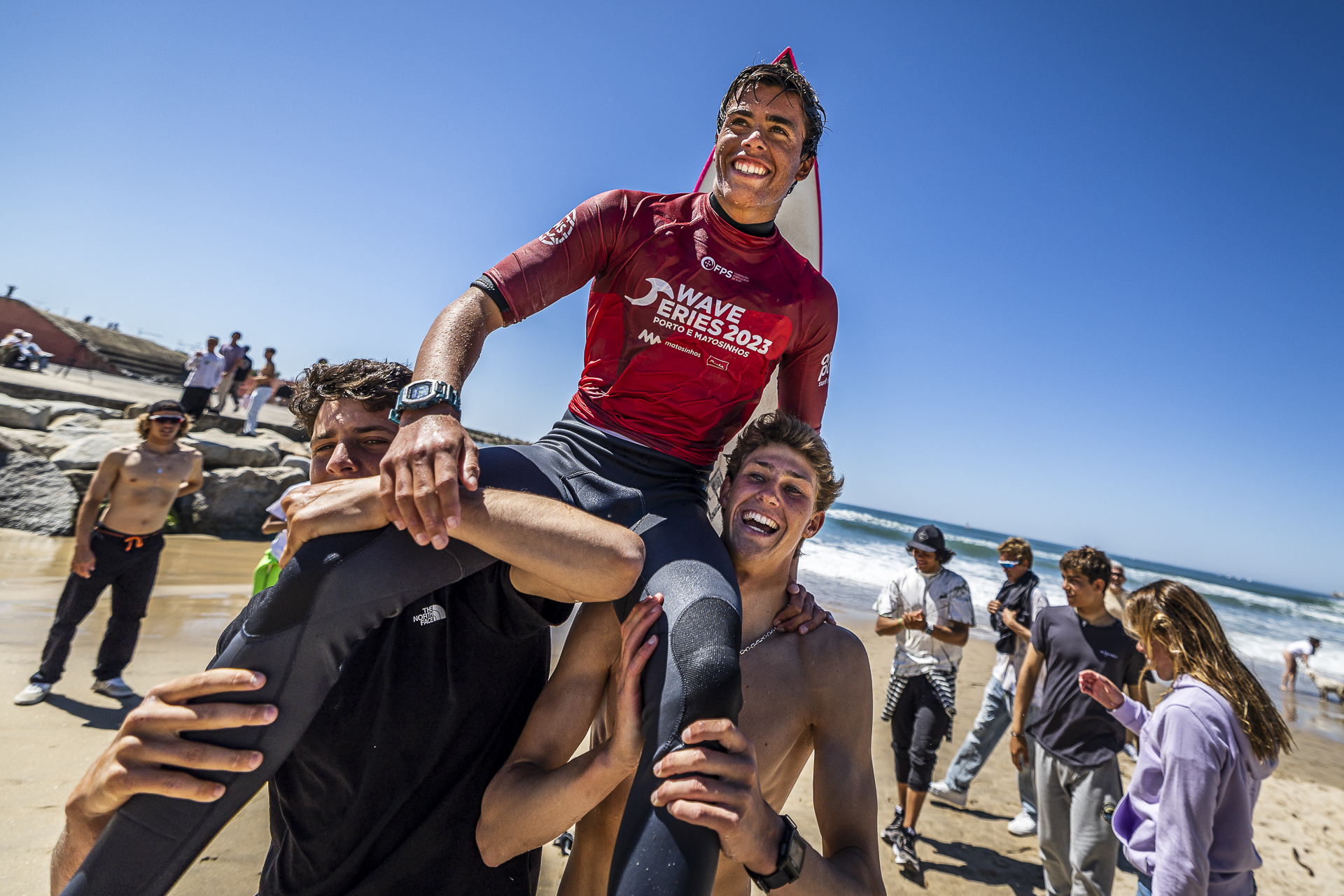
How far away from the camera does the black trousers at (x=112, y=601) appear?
5.34 meters

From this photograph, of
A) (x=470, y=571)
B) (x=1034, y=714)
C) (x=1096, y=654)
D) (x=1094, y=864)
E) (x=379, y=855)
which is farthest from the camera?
(x=1034, y=714)

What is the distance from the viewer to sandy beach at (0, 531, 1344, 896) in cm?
379

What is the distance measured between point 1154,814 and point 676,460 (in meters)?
2.64

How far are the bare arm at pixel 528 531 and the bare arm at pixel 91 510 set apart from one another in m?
5.49

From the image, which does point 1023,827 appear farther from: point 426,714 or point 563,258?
point 563,258

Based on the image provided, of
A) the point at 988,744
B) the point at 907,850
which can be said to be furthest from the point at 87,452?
the point at 988,744

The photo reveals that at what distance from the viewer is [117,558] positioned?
5645 millimetres

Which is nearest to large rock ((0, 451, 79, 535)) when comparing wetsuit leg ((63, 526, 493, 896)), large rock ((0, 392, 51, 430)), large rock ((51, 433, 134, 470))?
large rock ((51, 433, 134, 470))

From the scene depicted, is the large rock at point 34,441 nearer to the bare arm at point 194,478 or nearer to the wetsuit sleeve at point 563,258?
the bare arm at point 194,478

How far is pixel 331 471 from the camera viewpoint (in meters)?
2.06

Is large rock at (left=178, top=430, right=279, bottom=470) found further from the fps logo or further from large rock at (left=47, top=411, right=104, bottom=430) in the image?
the fps logo

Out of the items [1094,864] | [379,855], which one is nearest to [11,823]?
[379,855]

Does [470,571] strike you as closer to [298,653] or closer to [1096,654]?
[298,653]

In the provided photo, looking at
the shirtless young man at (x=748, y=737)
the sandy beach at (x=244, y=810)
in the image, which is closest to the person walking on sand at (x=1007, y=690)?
the sandy beach at (x=244, y=810)
